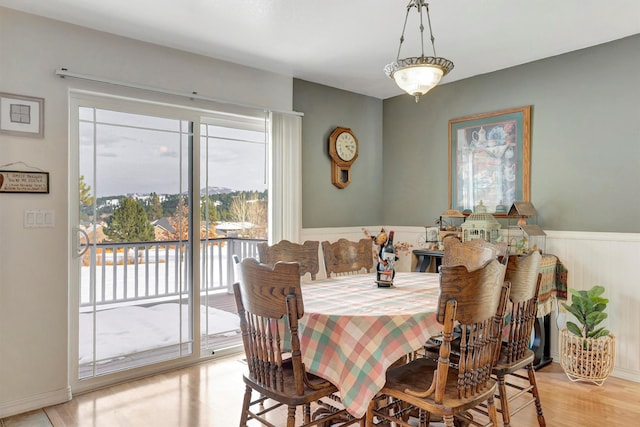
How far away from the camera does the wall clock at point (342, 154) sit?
4.61 metres

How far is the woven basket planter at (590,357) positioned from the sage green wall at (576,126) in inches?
34.0

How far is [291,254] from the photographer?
10.3 ft

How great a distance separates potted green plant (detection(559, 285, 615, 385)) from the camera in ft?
10.3

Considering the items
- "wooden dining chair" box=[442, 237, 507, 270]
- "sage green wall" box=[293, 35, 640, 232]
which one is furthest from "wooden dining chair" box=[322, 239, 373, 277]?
"sage green wall" box=[293, 35, 640, 232]

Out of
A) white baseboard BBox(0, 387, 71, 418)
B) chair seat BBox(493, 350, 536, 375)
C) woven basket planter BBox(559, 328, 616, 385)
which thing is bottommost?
white baseboard BBox(0, 387, 71, 418)

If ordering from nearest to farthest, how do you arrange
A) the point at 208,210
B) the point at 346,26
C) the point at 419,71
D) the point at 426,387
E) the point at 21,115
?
the point at 426,387
the point at 419,71
the point at 21,115
the point at 346,26
the point at 208,210

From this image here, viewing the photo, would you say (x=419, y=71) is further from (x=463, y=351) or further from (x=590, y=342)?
(x=590, y=342)

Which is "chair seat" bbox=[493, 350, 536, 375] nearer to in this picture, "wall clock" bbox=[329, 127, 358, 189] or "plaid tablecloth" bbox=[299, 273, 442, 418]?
"plaid tablecloth" bbox=[299, 273, 442, 418]

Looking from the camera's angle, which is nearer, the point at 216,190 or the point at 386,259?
the point at 386,259

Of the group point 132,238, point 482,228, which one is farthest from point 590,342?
point 132,238

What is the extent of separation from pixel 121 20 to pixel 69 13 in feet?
1.01

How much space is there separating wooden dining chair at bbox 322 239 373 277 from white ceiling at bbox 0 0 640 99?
1550 millimetres

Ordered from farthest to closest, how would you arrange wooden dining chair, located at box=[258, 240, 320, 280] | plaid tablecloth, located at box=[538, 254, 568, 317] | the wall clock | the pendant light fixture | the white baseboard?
the wall clock < plaid tablecloth, located at box=[538, 254, 568, 317] < wooden dining chair, located at box=[258, 240, 320, 280] < the white baseboard < the pendant light fixture

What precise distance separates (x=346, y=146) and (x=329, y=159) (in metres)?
0.26
